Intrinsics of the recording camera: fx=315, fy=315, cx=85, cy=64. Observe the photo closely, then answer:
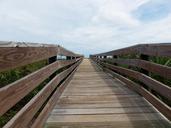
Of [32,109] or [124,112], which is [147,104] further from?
[32,109]

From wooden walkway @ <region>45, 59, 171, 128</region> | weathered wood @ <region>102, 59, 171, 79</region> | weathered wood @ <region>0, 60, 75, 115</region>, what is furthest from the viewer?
wooden walkway @ <region>45, 59, 171, 128</region>

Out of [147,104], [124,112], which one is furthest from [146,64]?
[124,112]

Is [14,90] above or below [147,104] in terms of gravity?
above

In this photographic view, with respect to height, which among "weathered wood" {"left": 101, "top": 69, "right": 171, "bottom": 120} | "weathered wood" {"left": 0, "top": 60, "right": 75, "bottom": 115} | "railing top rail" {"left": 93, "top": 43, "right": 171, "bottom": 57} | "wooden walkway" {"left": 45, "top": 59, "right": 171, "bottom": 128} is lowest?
"wooden walkway" {"left": 45, "top": 59, "right": 171, "bottom": 128}

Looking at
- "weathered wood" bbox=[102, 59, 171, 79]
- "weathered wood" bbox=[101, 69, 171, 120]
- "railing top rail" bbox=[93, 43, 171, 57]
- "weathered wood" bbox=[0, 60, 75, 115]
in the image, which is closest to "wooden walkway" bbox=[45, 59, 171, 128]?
"weathered wood" bbox=[101, 69, 171, 120]

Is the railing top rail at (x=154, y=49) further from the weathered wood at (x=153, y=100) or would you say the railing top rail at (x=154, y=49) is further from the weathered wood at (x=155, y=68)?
the weathered wood at (x=153, y=100)

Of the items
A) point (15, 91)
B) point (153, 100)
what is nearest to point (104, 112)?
point (153, 100)

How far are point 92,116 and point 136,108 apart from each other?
86 centimetres

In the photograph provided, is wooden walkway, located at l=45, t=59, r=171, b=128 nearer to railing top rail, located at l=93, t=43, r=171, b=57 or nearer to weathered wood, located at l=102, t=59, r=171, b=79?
weathered wood, located at l=102, t=59, r=171, b=79

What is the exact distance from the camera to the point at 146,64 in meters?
5.27

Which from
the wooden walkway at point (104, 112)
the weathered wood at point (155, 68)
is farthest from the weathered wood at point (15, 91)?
the weathered wood at point (155, 68)

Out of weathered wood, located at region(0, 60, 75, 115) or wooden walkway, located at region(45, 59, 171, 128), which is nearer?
weathered wood, located at region(0, 60, 75, 115)

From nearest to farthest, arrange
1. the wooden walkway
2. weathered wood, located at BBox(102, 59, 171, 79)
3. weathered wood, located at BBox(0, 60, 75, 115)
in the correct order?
1. weathered wood, located at BBox(0, 60, 75, 115)
2. weathered wood, located at BBox(102, 59, 171, 79)
3. the wooden walkway

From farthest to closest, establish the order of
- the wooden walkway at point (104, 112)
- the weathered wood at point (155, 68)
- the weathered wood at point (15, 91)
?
1. the wooden walkway at point (104, 112)
2. the weathered wood at point (155, 68)
3. the weathered wood at point (15, 91)
